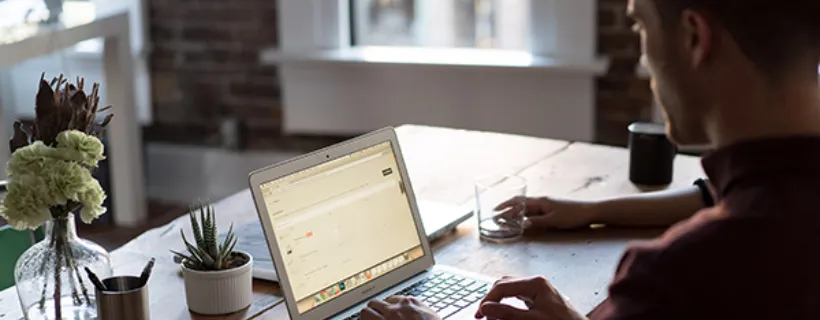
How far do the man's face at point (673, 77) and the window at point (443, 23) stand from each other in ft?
8.43

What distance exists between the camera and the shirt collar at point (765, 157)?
3.51 ft

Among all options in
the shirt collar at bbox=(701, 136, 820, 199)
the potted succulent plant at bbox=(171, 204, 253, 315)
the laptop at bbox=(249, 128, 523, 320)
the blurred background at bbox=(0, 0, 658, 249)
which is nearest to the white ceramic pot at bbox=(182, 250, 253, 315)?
the potted succulent plant at bbox=(171, 204, 253, 315)

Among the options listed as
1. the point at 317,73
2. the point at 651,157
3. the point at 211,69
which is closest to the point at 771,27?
the point at 651,157

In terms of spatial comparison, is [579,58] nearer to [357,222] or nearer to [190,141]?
[190,141]

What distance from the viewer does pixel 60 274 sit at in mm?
1551

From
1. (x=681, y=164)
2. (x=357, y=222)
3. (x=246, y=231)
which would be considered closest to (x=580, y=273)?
(x=357, y=222)

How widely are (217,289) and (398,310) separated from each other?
0.29m

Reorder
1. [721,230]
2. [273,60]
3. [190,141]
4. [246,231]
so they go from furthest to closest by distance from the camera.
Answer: [190,141] → [273,60] → [246,231] → [721,230]

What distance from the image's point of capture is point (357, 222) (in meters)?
1.70

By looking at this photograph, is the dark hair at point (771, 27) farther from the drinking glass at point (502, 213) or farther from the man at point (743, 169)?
the drinking glass at point (502, 213)

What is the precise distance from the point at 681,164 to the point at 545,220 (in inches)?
22.7

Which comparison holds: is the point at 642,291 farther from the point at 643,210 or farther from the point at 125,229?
the point at 125,229

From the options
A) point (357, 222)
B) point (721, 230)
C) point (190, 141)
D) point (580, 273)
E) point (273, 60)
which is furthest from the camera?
point (190, 141)

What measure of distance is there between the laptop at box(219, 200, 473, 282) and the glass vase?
0.92 feet
